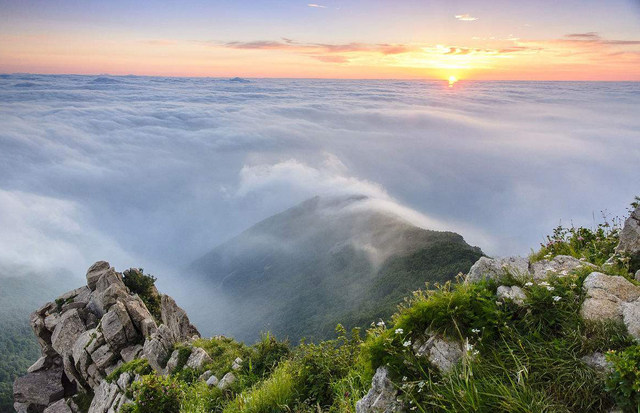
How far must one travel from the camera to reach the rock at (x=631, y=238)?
25.4 feet

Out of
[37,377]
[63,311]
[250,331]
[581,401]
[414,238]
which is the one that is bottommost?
[250,331]

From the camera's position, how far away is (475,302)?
520cm

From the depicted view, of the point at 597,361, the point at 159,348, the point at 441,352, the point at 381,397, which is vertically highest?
the point at 597,361

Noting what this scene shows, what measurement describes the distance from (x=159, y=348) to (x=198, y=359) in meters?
4.26

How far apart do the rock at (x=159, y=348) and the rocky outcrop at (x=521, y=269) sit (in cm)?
1576

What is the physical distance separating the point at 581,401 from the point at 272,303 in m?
179

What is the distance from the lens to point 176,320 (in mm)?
24156

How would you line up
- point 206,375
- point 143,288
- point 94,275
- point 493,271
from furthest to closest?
point 143,288
point 94,275
point 206,375
point 493,271

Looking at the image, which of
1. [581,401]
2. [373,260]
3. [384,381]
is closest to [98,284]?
[384,381]

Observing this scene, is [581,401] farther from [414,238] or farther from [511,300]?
[414,238]


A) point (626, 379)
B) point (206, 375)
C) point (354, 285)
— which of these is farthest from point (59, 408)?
point (354, 285)

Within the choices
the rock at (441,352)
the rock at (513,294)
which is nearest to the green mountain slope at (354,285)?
the rock at (513,294)

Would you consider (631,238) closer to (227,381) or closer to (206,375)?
(227,381)

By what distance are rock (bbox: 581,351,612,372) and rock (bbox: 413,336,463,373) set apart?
1400 mm
